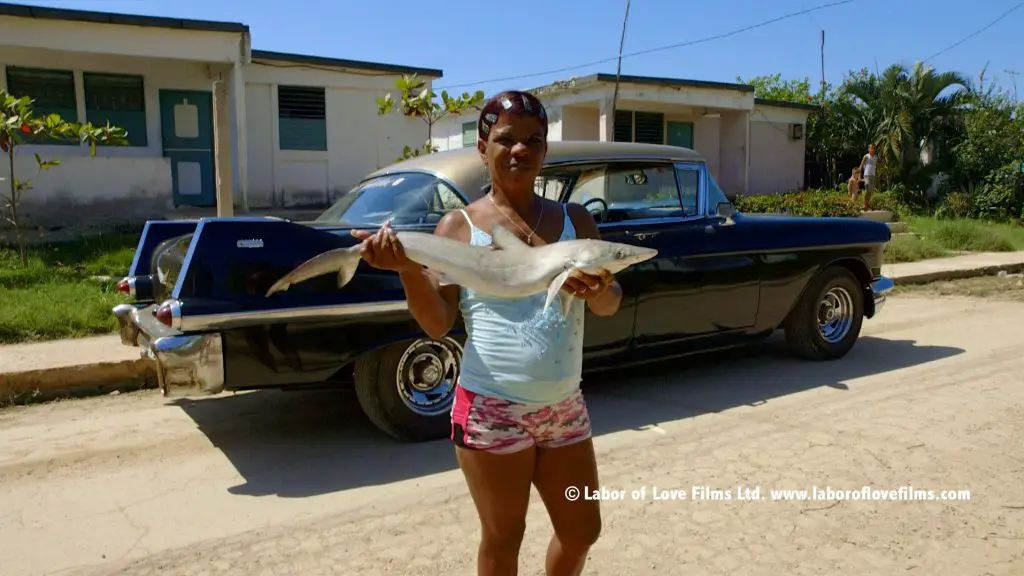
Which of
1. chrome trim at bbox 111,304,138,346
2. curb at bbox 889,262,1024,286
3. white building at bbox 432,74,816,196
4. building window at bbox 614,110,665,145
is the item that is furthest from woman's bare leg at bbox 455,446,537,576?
building window at bbox 614,110,665,145

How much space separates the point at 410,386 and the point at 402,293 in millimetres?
559

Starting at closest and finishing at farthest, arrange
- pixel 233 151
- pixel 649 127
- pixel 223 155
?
pixel 223 155 < pixel 233 151 < pixel 649 127

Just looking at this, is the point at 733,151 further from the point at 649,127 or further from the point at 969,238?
the point at 969,238

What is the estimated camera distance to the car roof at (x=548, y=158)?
15.5ft

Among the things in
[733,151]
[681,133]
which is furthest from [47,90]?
[733,151]

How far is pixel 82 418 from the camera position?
16.9 ft

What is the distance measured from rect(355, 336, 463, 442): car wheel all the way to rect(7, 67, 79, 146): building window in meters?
10.4

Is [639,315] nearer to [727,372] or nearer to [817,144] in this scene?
[727,372]

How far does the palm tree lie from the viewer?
2238 cm

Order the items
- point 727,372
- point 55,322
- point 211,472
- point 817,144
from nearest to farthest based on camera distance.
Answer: point 211,472 → point 727,372 → point 55,322 → point 817,144

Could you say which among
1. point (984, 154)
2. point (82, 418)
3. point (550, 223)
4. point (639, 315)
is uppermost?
point (984, 154)

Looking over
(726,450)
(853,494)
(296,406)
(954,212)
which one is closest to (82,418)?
(296,406)

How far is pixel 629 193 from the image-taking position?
17.6ft

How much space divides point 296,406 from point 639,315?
7.86ft
